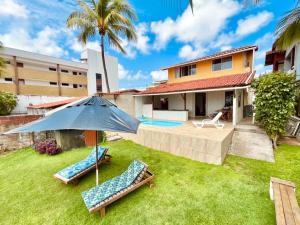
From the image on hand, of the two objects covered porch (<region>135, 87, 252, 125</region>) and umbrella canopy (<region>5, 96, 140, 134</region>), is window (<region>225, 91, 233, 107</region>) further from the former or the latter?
umbrella canopy (<region>5, 96, 140, 134</region>)

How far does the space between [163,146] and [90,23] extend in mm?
13650

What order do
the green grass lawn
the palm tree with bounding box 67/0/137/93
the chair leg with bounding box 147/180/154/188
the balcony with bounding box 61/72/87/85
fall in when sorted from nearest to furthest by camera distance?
the green grass lawn < the chair leg with bounding box 147/180/154/188 < the palm tree with bounding box 67/0/137/93 < the balcony with bounding box 61/72/87/85

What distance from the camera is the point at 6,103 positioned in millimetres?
15961

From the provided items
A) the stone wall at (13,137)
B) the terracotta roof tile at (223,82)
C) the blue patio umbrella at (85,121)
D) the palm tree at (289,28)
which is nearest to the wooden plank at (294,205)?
the blue patio umbrella at (85,121)

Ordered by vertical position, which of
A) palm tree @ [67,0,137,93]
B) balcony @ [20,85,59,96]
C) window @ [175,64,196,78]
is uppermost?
palm tree @ [67,0,137,93]

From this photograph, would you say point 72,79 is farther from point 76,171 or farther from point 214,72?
point 76,171

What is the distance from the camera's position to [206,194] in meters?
4.53

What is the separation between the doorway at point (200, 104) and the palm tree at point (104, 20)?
9.84 m

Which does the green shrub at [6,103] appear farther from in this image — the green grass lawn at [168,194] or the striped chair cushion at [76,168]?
the striped chair cushion at [76,168]

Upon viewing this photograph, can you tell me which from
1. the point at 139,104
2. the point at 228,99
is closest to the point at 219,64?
the point at 228,99

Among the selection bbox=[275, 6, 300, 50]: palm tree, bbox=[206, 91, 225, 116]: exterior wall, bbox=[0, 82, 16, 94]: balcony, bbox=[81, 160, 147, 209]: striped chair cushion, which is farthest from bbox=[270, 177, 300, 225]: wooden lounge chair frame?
bbox=[0, 82, 16, 94]: balcony

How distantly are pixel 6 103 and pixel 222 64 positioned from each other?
22835mm

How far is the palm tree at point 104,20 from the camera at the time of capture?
13750 mm

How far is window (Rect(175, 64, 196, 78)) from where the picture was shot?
16516 mm
